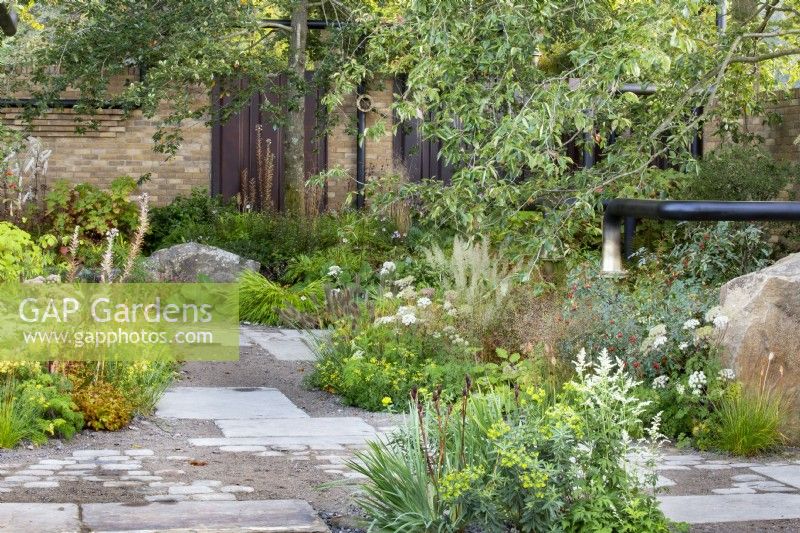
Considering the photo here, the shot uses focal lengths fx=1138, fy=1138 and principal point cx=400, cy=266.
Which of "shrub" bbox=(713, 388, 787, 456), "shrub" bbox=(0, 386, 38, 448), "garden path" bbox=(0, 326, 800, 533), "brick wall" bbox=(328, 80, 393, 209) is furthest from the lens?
"brick wall" bbox=(328, 80, 393, 209)

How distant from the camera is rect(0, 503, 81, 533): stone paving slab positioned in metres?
4.15

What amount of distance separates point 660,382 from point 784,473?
1044mm

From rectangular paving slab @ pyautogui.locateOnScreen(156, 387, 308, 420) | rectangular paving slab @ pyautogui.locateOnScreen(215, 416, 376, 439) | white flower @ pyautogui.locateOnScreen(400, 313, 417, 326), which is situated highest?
white flower @ pyautogui.locateOnScreen(400, 313, 417, 326)

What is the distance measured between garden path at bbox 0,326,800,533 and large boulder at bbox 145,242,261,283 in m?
4.18

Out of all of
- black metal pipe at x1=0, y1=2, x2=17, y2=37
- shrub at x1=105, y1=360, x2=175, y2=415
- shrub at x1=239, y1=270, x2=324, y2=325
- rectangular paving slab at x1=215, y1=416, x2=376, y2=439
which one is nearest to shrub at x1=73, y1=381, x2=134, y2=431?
shrub at x1=105, y1=360, x2=175, y2=415

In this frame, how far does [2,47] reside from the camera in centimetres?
1184

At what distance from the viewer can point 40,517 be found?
170 inches

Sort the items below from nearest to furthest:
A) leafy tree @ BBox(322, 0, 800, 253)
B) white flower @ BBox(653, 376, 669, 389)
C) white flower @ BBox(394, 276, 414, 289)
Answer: white flower @ BBox(653, 376, 669, 389), leafy tree @ BBox(322, 0, 800, 253), white flower @ BBox(394, 276, 414, 289)

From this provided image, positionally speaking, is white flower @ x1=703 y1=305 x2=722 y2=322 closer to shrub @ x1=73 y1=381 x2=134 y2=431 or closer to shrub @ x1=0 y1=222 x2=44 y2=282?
shrub @ x1=73 y1=381 x2=134 y2=431

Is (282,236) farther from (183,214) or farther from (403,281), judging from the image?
(403,281)

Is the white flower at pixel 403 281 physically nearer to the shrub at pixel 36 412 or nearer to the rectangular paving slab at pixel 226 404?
the rectangular paving slab at pixel 226 404

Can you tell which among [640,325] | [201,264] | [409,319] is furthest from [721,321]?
[201,264]

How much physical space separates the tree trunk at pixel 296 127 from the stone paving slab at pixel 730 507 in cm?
857

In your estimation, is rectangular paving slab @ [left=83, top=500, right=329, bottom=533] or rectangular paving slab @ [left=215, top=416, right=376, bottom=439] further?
rectangular paving slab @ [left=215, top=416, right=376, bottom=439]
